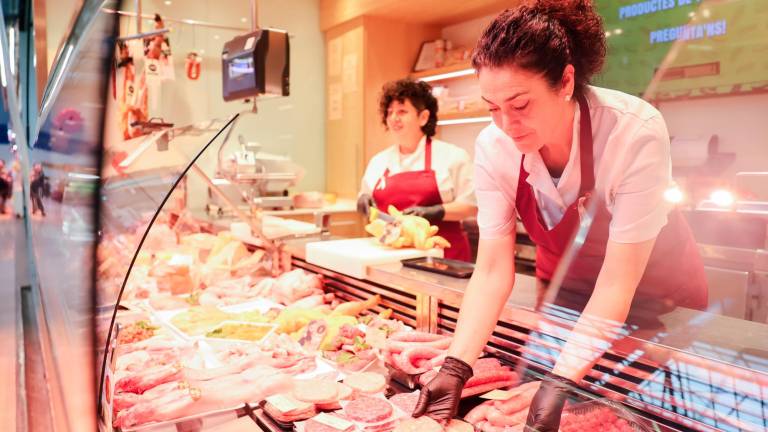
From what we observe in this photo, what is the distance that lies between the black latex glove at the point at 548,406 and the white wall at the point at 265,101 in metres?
5.05

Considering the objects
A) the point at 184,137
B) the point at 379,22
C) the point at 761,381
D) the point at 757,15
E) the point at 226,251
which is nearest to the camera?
the point at 761,381

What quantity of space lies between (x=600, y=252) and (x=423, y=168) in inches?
83.4

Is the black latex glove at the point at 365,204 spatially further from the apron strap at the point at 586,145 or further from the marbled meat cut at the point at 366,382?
the apron strap at the point at 586,145

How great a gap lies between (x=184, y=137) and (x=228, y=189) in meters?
1.70

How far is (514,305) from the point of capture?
1.51m

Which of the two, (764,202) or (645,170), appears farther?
(764,202)

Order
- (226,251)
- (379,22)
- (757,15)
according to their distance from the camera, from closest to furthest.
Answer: (757,15), (226,251), (379,22)

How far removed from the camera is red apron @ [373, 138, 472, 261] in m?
3.58

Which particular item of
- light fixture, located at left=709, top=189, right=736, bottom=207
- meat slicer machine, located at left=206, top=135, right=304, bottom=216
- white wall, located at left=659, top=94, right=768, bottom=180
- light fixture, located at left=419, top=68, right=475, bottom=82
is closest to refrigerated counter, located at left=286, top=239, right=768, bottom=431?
light fixture, located at left=709, top=189, right=736, bottom=207

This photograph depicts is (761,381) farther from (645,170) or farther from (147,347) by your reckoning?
(147,347)

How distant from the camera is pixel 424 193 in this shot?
144 inches

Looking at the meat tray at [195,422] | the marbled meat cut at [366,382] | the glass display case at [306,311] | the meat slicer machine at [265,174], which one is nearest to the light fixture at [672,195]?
the glass display case at [306,311]

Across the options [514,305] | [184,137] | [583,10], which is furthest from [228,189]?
[583,10]

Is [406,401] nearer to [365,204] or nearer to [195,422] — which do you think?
[195,422]
